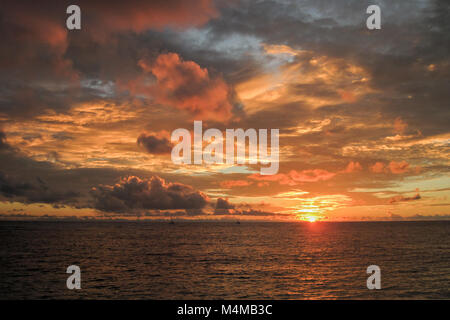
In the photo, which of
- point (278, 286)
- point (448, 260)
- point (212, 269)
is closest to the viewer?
point (278, 286)

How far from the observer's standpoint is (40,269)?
182 feet

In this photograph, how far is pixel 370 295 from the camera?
1417 inches
